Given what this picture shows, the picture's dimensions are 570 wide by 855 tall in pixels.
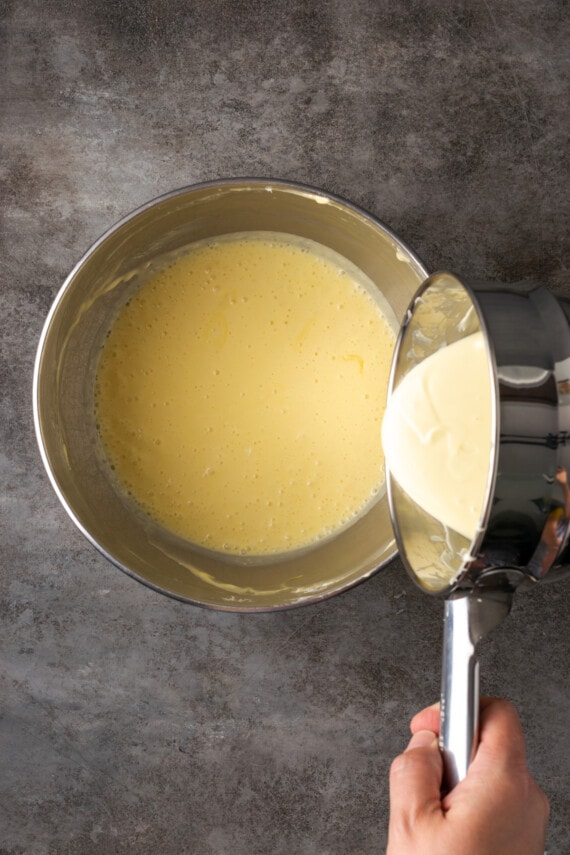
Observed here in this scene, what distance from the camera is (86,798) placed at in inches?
58.1

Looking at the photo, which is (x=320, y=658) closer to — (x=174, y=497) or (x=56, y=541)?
(x=174, y=497)

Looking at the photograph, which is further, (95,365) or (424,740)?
(95,365)

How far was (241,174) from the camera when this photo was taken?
1.46 metres

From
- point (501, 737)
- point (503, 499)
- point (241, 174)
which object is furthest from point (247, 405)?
point (501, 737)

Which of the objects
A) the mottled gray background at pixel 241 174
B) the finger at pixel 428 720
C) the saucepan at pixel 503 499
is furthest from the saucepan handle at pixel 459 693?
the mottled gray background at pixel 241 174

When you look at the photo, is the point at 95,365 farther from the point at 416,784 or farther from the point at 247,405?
the point at 416,784

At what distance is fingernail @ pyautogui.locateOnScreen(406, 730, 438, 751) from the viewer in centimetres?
118

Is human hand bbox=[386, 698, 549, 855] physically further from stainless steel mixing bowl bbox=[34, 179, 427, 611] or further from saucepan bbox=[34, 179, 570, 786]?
stainless steel mixing bowl bbox=[34, 179, 427, 611]

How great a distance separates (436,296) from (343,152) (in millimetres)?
419

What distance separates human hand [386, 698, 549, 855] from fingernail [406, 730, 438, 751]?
0.01 m

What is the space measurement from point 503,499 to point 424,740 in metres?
0.47

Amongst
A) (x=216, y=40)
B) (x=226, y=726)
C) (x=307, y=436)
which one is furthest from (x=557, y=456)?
(x=216, y=40)

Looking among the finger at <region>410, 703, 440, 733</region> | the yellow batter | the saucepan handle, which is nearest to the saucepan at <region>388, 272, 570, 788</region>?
the saucepan handle

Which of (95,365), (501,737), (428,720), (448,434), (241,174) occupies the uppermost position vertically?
(241,174)
